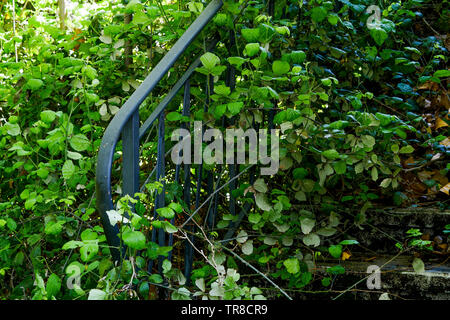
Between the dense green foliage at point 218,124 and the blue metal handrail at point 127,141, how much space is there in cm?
8

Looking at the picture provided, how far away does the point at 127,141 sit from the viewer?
144cm

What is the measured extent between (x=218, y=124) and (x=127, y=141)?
0.54 metres

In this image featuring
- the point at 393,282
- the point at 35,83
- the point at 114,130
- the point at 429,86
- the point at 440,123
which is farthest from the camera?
the point at 429,86

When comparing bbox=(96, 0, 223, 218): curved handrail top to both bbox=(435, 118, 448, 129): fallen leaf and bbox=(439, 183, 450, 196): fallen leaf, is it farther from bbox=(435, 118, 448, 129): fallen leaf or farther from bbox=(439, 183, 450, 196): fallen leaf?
bbox=(435, 118, 448, 129): fallen leaf

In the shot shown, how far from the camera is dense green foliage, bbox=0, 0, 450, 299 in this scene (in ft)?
5.26

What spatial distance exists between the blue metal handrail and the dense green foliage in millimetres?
79

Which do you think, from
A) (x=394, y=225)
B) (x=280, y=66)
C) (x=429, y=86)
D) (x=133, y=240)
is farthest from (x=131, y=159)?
(x=429, y=86)

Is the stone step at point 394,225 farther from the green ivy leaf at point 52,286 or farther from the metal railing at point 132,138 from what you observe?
the green ivy leaf at point 52,286

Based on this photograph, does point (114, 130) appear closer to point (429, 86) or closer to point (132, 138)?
point (132, 138)

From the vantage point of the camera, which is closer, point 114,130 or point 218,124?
point 114,130

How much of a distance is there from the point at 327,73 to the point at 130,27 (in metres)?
0.95

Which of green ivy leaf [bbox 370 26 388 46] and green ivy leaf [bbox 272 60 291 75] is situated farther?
green ivy leaf [bbox 370 26 388 46]

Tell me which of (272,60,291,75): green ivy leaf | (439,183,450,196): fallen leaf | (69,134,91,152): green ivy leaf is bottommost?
(439,183,450,196): fallen leaf

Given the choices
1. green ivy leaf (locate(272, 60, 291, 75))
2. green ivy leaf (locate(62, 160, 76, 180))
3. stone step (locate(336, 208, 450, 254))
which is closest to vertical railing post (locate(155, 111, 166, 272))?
green ivy leaf (locate(62, 160, 76, 180))
